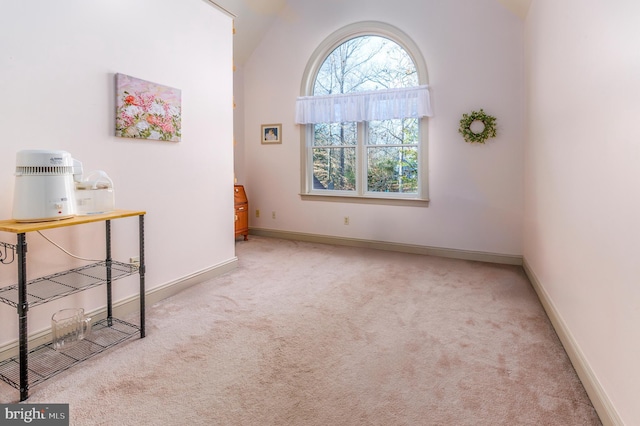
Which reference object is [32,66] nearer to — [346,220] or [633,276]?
[633,276]

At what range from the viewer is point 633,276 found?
55.3 inches

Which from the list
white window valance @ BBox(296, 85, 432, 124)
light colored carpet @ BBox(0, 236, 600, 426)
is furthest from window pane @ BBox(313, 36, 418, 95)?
light colored carpet @ BBox(0, 236, 600, 426)

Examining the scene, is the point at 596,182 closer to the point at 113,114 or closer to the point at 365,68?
the point at 113,114

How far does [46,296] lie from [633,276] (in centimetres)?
270

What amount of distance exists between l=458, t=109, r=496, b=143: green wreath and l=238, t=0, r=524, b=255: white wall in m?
0.08

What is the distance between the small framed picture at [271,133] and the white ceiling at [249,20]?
1058 mm

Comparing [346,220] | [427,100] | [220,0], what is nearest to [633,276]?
[427,100]

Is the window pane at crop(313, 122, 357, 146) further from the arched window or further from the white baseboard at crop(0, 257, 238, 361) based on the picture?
the white baseboard at crop(0, 257, 238, 361)

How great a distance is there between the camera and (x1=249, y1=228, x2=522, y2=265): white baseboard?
168 inches

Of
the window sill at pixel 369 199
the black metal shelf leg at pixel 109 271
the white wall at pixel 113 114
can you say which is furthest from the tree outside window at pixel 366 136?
the black metal shelf leg at pixel 109 271

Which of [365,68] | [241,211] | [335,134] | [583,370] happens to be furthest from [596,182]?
[241,211]

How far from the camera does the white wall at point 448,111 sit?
162 inches

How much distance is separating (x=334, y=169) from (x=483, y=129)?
2015mm

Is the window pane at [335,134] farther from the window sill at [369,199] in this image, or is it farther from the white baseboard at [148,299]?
the white baseboard at [148,299]
